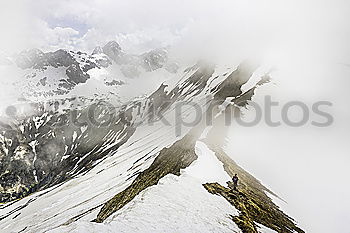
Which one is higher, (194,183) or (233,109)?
(233,109)

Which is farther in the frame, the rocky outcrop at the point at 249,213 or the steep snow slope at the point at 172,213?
the rocky outcrop at the point at 249,213

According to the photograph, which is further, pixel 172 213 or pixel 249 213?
pixel 249 213

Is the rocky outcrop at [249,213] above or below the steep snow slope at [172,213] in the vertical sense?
above

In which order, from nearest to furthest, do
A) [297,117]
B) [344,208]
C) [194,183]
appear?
[194,183], [344,208], [297,117]

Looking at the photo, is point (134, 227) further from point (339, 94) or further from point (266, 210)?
point (339, 94)

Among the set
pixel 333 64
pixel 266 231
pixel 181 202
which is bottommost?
pixel 181 202

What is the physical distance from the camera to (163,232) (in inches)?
583

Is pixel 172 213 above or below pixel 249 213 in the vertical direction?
below

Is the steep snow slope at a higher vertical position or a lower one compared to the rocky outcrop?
lower

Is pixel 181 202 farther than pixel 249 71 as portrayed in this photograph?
No

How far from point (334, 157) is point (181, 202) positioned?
43.2 m

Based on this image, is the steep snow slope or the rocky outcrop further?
the rocky outcrop

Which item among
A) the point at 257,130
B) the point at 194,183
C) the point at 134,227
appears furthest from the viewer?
the point at 257,130

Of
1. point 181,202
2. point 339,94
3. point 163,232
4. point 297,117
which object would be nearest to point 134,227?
point 163,232
